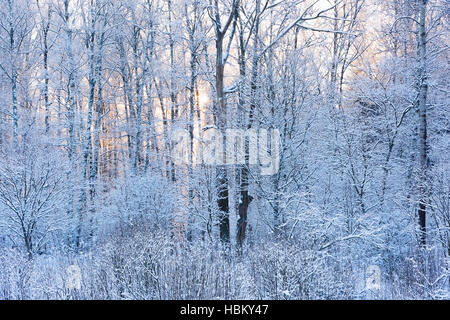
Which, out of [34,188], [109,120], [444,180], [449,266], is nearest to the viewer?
[449,266]

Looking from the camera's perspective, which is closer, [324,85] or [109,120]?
[324,85]

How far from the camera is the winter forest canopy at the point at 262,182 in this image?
444cm

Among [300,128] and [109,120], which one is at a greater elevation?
[109,120]

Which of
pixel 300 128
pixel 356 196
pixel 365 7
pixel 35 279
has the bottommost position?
pixel 35 279

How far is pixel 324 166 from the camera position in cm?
1000

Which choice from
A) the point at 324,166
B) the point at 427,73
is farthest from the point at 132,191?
the point at 427,73

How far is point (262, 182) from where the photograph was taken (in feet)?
27.4

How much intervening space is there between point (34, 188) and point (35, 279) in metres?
3.93

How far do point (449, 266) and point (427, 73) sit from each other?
662cm

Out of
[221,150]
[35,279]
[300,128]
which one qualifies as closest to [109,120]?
[221,150]

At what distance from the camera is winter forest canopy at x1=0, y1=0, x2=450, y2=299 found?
175 inches

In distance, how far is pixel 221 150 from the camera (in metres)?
8.35
